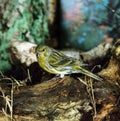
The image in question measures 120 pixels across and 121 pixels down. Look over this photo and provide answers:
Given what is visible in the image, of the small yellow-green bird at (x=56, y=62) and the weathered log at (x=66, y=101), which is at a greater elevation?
the small yellow-green bird at (x=56, y=62)

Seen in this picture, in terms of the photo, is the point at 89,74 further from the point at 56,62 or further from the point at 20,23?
the point at 20,23

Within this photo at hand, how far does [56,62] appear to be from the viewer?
10.5 ft

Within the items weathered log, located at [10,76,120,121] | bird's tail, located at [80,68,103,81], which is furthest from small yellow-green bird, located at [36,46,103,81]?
weathered log, located at [10,76,120,121]

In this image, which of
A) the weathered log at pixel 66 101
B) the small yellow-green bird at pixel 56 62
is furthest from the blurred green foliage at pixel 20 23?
the weathered log at pixel 66 101

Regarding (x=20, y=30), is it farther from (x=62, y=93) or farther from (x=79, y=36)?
(x=62, y=93)

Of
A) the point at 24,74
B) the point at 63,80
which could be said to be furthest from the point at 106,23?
the point at 63,80

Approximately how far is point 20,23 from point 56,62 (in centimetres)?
89

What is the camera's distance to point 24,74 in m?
3.67

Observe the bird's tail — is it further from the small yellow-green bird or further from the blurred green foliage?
the blurred green foliage

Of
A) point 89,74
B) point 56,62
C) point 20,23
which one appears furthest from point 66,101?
point 20,23

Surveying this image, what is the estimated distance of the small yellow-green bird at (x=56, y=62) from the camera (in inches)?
122

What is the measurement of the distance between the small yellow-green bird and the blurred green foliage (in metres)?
0.76

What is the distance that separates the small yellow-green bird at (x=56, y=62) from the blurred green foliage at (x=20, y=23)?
2.49 feet

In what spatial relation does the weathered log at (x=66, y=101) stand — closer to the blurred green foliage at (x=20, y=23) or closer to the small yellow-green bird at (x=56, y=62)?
the small yellow-green bird at (x=56, y=62)
